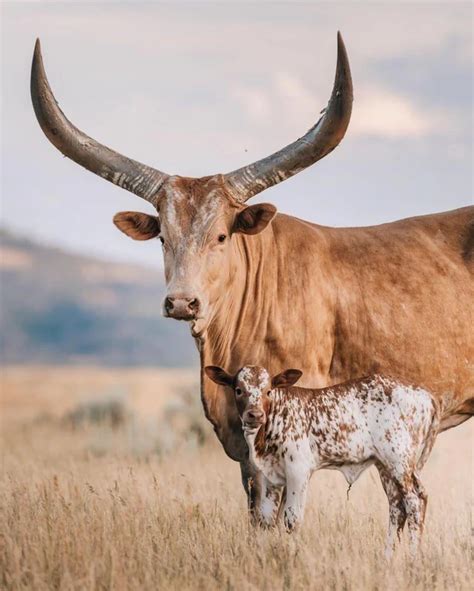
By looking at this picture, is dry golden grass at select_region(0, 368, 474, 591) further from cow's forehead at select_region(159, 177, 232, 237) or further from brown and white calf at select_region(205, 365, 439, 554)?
cow's forehead at select_region(159, 177, 232, 237)

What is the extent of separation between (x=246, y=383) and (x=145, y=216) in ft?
5.36

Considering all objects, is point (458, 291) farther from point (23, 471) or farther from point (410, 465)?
point (23, 471)

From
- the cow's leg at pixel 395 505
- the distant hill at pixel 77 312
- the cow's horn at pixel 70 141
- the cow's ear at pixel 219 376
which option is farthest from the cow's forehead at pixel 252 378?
the distant hill at pixel 77 312

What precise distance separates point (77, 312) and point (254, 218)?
401 ft

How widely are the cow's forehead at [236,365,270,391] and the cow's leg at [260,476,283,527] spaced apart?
704 millimetres

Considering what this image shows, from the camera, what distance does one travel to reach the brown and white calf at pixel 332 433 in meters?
7.39

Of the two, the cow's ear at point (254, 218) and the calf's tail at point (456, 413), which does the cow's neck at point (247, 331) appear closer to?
the cow's ear at point (254, 218)

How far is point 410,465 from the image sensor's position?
294 inches

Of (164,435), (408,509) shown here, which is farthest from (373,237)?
(164,435)

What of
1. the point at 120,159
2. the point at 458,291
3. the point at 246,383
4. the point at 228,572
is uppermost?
the point at 120,159

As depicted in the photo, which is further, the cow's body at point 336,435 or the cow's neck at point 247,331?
the cow's neck at point 247,331

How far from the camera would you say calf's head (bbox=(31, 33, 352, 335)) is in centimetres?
767

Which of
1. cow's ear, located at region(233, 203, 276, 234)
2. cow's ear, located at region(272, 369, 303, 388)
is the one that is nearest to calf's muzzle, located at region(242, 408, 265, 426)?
cow's ear, located at region(272, 369, 303, 388)

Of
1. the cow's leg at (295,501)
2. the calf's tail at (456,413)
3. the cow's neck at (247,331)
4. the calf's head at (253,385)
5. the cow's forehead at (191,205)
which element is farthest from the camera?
the calf's tail at (456,413)
